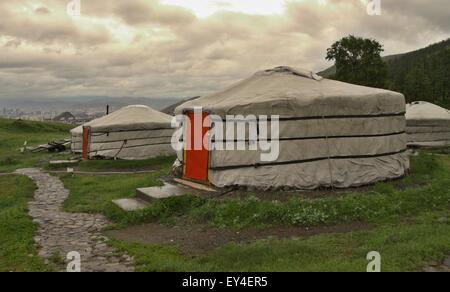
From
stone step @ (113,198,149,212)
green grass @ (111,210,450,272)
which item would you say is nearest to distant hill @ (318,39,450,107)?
stone step @ (113,198,149,212)

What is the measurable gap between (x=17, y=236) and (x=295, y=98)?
5.34 m

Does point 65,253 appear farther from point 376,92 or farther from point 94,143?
point 94,143

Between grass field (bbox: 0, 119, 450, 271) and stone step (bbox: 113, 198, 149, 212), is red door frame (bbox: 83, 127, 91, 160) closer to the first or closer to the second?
grass field (bbox: 0, 119, 450, 271)

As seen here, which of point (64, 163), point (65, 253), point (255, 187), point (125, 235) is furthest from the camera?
point (64, 163)

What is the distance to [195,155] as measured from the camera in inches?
403

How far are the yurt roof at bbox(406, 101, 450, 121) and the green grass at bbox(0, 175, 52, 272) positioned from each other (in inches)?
577

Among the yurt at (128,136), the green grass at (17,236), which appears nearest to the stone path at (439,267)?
the green grass at (17,236)

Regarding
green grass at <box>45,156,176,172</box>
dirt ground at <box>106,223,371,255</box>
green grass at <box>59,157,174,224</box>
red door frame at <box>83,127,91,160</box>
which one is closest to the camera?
dirt ground at <box>106,223,371,255</box>

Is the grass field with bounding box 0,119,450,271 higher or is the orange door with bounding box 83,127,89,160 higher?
the orange door with bounding box 83,127,89,160

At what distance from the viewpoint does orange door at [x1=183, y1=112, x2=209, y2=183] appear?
9820mm

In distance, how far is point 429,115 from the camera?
61.7 ft

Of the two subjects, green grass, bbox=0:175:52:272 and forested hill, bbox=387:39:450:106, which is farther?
forested hill, bbox=387:39:450:106
